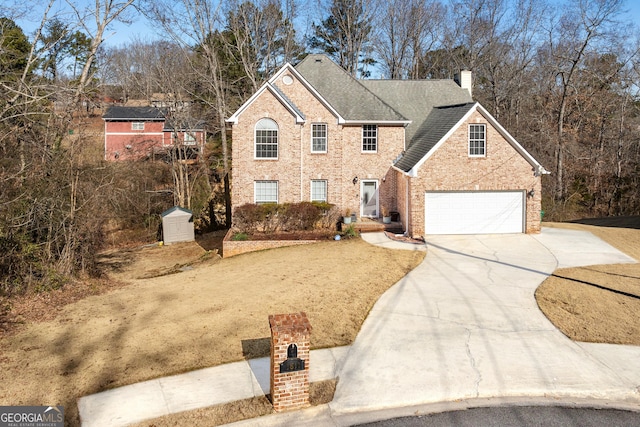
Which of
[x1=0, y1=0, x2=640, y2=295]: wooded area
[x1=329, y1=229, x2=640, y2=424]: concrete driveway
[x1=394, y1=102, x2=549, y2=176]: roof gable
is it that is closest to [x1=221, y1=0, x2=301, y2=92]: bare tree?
[x1=0, y1=0, x2=640, y2=295]: wooded area

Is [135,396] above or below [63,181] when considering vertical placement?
below

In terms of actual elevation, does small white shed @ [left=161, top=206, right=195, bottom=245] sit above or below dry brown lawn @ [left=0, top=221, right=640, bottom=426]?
above

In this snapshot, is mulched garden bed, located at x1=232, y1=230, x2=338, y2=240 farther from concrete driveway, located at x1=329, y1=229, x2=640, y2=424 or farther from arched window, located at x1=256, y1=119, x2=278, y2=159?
concrete driveway, located at x1=329, y1=229, x2=640, y2=424

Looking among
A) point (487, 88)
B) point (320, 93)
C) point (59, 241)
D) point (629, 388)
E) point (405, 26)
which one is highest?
point (405, 26)

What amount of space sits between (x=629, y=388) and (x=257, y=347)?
6.76 meters

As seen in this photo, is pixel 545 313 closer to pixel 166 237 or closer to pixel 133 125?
pixel 166 237

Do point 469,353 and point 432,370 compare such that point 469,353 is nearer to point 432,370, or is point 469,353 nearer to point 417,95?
point 432,370

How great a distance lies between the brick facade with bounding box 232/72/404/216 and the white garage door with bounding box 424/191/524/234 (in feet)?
13.3

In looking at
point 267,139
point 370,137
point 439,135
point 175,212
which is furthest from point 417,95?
point 175,212

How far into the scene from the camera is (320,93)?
25.1 meters

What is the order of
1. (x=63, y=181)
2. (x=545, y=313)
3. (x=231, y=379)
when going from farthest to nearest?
(x=63, y=181) < (x=545, y=313) < (x=231, y=379)

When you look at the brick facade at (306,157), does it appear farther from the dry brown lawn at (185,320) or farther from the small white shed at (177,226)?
the dry brown lawn at (185,320)

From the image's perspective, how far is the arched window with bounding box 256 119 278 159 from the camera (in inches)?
915

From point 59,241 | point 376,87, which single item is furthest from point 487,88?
point 59,241
